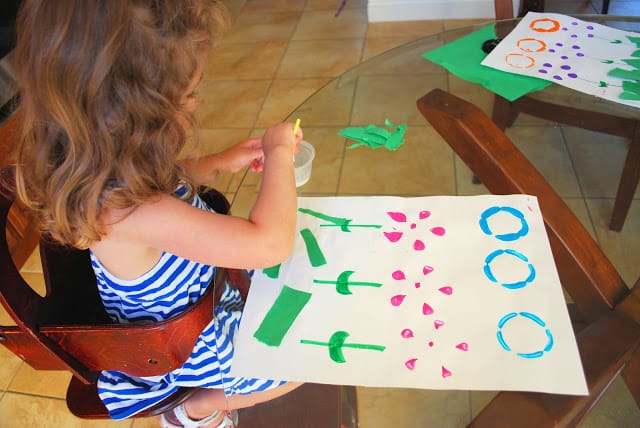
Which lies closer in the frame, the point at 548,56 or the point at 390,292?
the point at 390,292

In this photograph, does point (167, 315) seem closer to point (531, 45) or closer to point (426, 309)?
point (426, 309)

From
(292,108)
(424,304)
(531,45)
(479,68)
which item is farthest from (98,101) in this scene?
(292,108)

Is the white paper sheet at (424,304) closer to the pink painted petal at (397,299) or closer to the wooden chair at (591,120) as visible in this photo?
the pink painted petal at (397,299)

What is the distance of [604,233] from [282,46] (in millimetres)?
1784

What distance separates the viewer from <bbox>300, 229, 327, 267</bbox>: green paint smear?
0.60m

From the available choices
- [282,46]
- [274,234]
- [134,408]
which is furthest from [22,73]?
[282,46]

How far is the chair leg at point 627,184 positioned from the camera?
0.70m

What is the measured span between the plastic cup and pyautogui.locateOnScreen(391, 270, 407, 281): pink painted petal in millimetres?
277

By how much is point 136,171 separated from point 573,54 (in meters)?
0.76

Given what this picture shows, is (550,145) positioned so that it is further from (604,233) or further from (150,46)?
(150,46)

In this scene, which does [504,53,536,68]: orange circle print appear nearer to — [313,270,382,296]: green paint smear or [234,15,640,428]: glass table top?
[234,15,640,428]: glass table top

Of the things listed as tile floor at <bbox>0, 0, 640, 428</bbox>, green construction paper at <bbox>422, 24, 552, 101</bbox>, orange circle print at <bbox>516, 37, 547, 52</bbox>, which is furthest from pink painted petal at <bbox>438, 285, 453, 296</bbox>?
orange circle print at <bbox>516, 37, 547, 52</bbox>

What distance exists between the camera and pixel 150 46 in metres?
0.51

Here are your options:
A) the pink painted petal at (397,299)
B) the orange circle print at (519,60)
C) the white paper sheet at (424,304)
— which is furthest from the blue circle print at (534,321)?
the orange circle print at (519,60)
